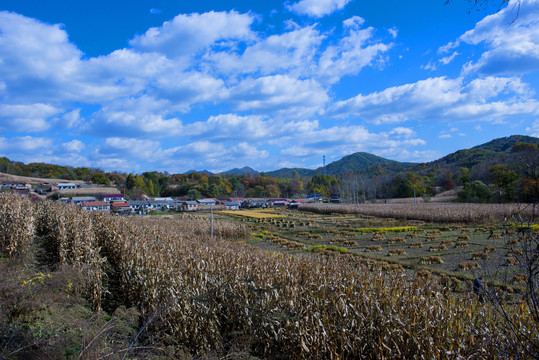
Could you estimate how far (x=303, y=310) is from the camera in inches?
183

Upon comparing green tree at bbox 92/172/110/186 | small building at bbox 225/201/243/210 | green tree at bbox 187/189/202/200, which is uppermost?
green tree at bbox 92/172/110/186

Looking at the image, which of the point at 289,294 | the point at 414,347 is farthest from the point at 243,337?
the point at 414,347

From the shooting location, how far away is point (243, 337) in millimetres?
4617

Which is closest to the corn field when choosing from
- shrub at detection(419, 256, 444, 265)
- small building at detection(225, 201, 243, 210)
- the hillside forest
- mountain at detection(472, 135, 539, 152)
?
shrub at detection(419, 256, 444, 265)

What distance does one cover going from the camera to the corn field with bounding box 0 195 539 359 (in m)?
→ 3.57

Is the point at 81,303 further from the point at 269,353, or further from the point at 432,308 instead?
the point at 432,308

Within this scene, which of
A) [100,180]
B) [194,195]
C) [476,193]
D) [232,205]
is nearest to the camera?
[476,193]

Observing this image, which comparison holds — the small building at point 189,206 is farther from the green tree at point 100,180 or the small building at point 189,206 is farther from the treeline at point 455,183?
the treeline at point 455,183

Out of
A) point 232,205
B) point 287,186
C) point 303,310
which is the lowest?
point 232,205

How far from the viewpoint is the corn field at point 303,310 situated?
357cm

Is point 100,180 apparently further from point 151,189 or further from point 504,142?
point 504,142

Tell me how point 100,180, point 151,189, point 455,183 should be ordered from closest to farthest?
point 455,183 < point 100,180 < point 151,189

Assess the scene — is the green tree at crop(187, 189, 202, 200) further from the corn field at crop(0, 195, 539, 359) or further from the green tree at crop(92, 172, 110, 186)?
the corn field at crop(0, 195, 539, 359)

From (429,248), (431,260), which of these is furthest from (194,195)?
(431,260)
